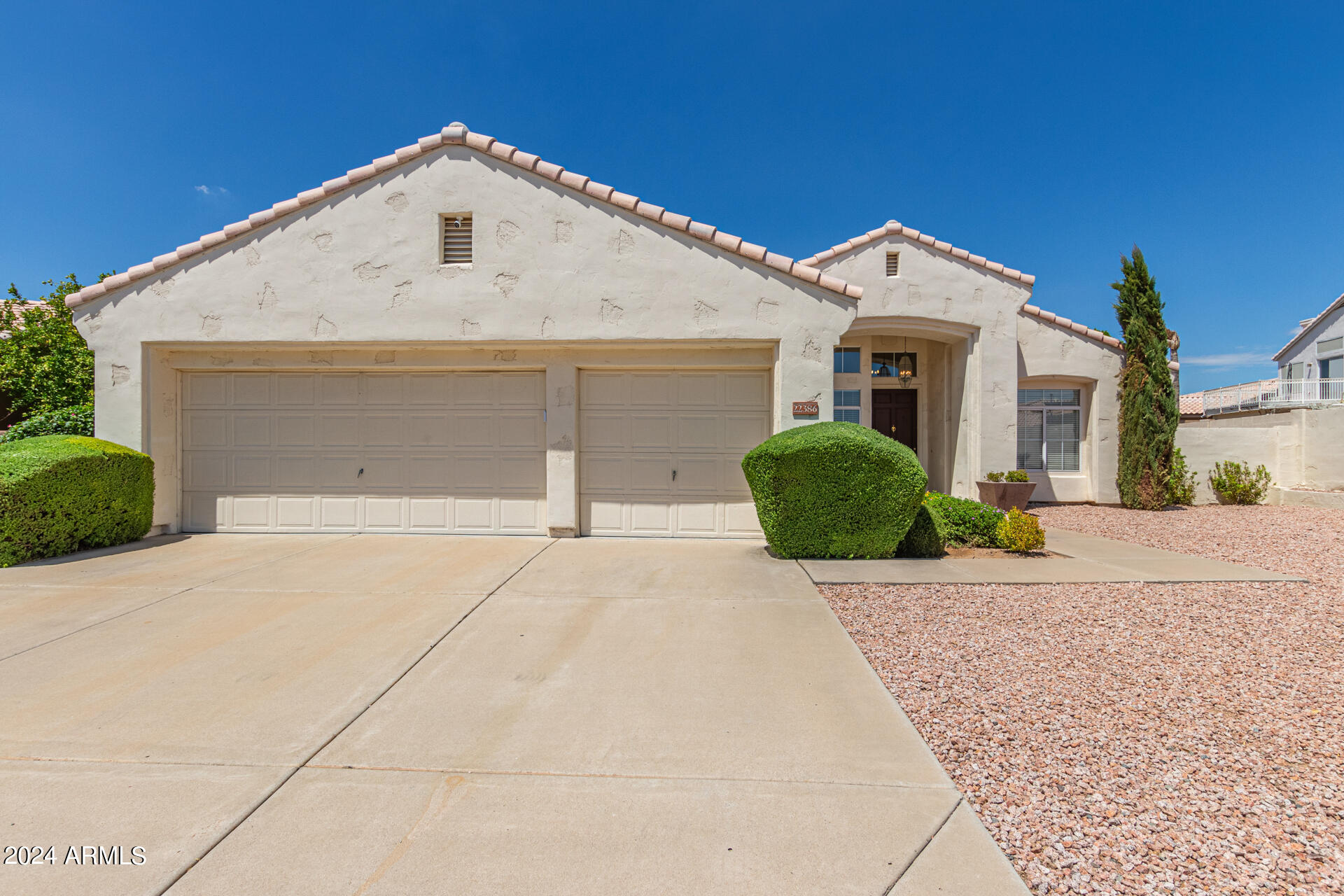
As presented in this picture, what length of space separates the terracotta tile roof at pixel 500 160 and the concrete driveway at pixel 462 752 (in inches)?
173

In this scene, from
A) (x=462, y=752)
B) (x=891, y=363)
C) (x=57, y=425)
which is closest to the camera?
(x=462, y=752)

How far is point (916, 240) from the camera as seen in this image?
11445 millimetres

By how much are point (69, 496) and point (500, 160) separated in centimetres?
645

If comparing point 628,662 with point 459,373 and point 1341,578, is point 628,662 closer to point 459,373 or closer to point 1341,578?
point 459,373

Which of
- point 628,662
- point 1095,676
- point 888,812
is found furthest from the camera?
point 628,662

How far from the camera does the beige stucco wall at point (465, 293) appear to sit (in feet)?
25.3

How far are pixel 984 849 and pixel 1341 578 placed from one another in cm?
699

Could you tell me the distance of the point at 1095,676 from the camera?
3625 mm

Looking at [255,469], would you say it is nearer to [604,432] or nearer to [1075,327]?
[604,432]

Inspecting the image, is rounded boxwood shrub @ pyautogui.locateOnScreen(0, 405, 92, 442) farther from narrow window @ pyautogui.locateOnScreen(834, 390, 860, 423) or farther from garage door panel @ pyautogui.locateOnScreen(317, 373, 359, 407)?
narrow window @ pyautogui.locateOnScreen(834, 390, 860, 423)

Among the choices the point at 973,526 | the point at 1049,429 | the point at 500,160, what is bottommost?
the point at 973,526

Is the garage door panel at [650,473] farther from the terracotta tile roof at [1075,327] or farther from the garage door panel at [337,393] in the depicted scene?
the terracotta tile roof at [1075,327]

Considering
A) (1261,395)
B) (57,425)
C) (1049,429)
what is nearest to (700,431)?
(1049,429)

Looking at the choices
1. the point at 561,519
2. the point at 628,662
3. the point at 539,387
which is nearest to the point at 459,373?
the point at 539,387
